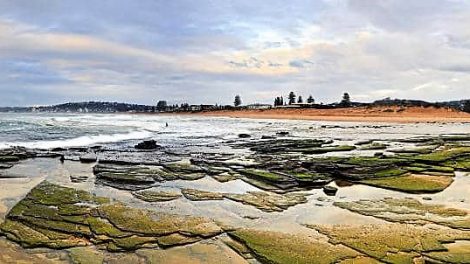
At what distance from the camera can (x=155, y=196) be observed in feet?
50.2

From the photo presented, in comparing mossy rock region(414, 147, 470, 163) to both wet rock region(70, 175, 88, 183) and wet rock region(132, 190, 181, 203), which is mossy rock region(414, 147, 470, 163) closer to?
wet rock region(132, 190, 181, 203)

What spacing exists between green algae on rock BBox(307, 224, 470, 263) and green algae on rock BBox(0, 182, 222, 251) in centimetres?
320

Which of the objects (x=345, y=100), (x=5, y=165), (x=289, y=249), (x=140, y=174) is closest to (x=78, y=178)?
(x=140, y=174)

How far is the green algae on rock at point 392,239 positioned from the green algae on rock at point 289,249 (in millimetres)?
475

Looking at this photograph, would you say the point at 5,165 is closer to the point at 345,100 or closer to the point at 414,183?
the point at 414,183

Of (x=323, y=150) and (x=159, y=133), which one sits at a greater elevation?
(x=323, y=150)

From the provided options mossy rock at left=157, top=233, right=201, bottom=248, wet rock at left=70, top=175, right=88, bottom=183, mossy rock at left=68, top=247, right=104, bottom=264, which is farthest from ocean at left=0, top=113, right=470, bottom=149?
mossy rock at left=157, top=233, right=201, bottom=248

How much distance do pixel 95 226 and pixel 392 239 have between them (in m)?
7.67

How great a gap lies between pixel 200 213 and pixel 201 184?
5029 millimetres

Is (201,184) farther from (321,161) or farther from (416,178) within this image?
(416,178)

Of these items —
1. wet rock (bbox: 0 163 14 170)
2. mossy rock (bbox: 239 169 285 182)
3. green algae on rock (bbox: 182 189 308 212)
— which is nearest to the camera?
green algae on rock (bbox: 182 189 308 212)

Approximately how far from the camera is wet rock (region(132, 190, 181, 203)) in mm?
14820

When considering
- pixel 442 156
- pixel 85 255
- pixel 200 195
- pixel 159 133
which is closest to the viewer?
pixel 85 255

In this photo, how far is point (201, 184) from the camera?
17938 mm
